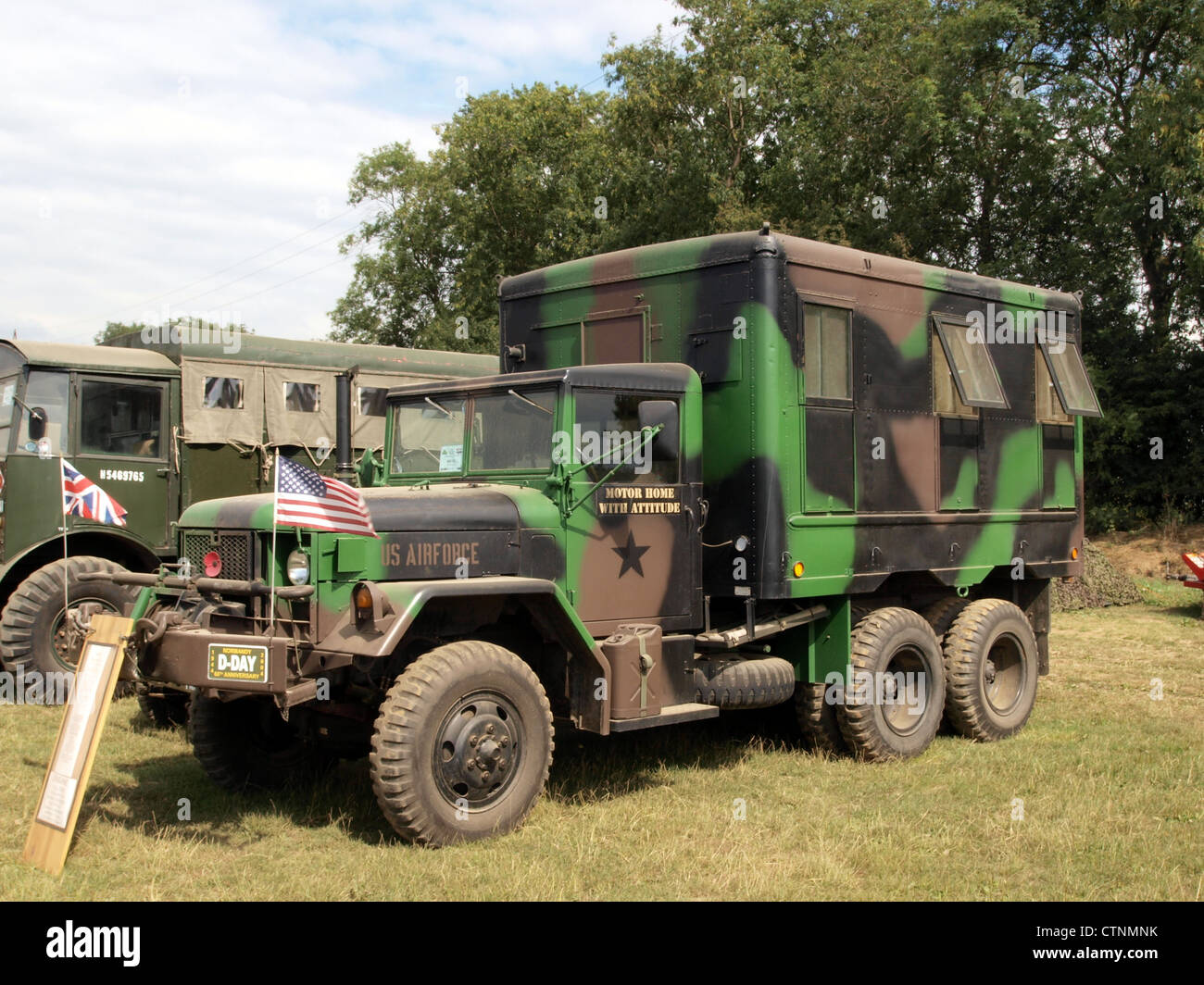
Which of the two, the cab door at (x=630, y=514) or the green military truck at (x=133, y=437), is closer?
the cab door at (x=630, y=514)

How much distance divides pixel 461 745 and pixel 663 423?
2.28 m

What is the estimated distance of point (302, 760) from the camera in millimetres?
7148

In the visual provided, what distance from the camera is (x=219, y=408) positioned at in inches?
439

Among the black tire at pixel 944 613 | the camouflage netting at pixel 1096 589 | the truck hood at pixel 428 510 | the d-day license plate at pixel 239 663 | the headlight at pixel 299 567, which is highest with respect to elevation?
the truck hood at pixel 428 510

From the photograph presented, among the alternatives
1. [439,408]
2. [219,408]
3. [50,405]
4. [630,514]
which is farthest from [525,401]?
[50,405]

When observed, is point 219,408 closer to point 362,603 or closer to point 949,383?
point 362,603

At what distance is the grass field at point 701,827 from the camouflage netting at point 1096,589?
300 inches

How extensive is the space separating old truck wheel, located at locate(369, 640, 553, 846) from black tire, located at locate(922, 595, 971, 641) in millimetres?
3887

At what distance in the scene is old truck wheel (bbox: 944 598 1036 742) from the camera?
8.66 m

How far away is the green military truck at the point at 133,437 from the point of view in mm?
9844

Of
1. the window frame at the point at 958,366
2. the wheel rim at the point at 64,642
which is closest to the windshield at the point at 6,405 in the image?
the wheel rim at the point at 64,642

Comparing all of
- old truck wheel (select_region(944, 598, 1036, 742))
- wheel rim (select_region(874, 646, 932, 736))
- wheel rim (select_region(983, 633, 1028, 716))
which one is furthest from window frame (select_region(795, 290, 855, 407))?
wheel rim (select_region(983, 633, 1028, 716))

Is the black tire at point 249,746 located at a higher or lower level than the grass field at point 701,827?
higher

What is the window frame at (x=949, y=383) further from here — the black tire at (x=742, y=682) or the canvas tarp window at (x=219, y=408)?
the canvas tarp window at (x=219, y=408)
